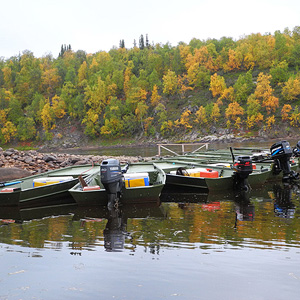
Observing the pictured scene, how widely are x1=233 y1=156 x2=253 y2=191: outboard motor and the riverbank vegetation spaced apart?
7069cm

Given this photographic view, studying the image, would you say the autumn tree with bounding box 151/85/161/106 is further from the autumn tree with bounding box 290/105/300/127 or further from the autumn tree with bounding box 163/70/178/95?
the autumn tree with bounding box 290/105/300/127

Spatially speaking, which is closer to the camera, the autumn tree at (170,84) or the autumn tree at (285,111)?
the autumn tree at (285,111)

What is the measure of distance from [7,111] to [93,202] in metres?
110

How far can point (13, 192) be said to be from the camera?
10281 millimetres

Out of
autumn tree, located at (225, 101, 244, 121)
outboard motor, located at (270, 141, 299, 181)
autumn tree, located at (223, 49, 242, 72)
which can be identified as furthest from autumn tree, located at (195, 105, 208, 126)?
outboard motor, located at (270, 141, 299, 181)

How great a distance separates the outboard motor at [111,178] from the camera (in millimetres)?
9508

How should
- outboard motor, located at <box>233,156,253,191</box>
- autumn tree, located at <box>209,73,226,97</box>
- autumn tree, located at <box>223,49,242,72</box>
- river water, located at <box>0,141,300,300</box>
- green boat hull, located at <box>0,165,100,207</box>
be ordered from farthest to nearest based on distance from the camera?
autumn tree, located at <box>223,49,242,72</box>
autumn tree, located at <box>209,73,226,97</box>
outboard motor, located at <box>233,156,253,191</box>
green boat hull, located at <box>0,165,100,207</box>
river water, located at <box>0,141,300,300</box>

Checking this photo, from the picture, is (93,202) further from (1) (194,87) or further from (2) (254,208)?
(1) (194,87)

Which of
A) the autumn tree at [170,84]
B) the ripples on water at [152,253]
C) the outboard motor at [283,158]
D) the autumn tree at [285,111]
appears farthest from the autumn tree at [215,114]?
the ripples on water at [152,253]

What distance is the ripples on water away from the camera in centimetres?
446

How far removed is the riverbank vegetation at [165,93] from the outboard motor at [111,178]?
7431cm

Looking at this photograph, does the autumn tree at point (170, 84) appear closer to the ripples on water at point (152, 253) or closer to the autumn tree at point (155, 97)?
the autumn tree at point (155, 97)

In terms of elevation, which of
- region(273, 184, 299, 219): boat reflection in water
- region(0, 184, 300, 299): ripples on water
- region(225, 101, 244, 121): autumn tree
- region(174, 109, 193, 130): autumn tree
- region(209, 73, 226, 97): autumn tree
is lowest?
region(273, 184, 299, 219): boat reflection in water

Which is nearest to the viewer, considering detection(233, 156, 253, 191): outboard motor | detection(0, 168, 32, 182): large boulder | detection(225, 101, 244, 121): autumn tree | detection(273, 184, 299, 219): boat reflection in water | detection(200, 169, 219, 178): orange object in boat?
detection(273, 184, 299, 219): boat reflection in water
